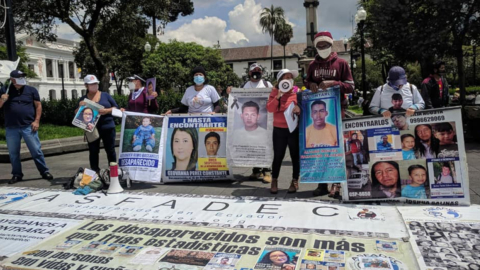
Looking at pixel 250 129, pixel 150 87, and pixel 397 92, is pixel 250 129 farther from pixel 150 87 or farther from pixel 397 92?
pixel 397 92

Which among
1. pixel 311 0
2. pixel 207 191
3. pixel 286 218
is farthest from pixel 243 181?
pixel 311 0

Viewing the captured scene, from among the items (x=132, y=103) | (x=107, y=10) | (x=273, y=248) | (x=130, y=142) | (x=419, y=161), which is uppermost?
(x=107, y=10)

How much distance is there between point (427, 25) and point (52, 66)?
255 ft

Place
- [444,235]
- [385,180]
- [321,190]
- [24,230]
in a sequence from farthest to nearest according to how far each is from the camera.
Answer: [321,190]
[385,180]
[24,230]
[444,235]

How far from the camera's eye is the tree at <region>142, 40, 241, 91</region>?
3647 cm

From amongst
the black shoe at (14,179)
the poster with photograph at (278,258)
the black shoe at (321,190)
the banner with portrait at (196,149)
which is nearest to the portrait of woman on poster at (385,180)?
the black shoe at (321,190)

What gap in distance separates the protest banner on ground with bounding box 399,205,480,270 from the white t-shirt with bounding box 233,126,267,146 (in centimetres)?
222

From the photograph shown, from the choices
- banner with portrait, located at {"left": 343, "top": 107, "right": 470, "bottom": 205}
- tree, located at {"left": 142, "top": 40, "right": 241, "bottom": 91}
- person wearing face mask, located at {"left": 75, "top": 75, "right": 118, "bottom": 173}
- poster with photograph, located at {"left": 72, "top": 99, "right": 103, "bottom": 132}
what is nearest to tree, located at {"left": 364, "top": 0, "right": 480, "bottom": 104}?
banner with portrait, located at {"left": 343, "top": 107, "right": 470, "bottom": 205}

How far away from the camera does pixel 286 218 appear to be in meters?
4.35

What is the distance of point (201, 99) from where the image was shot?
6539 millimetres

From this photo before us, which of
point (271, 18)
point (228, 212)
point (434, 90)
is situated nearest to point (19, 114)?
point (228, 212)

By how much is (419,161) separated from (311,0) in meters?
13.2

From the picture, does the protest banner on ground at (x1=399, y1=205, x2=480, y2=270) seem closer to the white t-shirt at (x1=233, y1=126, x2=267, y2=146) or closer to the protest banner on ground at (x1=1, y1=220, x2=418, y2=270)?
the protest banner on ground at (x1=1, y1=220, x2=418, y2=270)

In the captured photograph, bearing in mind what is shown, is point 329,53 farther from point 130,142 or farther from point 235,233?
point 130,142
